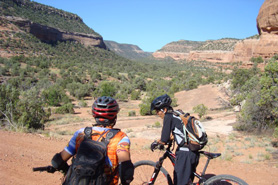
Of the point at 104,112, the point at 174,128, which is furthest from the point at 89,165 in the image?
the point at 174,128

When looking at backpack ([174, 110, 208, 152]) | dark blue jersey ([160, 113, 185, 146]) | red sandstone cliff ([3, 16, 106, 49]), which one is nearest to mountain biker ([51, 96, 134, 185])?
dark blue jersey ([160, 113, 185, 146])

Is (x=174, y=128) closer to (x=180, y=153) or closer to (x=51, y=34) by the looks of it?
(x=180, y=153)

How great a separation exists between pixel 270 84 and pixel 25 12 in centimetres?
6715

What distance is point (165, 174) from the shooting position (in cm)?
346

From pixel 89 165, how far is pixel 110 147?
1.01ft

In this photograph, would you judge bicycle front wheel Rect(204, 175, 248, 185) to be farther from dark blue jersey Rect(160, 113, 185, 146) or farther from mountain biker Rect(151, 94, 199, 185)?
dark blue jersey Rect(160, 113, 185, 146)

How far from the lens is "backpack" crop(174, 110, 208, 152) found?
288 centimetres

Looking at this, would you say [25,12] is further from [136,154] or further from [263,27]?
[136,154]

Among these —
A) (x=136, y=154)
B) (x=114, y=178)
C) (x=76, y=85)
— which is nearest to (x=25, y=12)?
(x=76, y=85)

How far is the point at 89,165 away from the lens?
1693 millimetres

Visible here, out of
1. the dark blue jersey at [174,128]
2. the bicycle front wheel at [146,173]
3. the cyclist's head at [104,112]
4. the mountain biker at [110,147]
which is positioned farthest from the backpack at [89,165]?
the bicycle front wheel at [146,173]

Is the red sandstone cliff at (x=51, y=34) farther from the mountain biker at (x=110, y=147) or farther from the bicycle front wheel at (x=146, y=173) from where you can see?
the mountain biker at (x=110, y=147)

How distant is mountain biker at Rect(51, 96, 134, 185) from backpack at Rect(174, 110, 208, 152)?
1.19 m

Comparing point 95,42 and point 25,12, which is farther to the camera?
point 95,42
